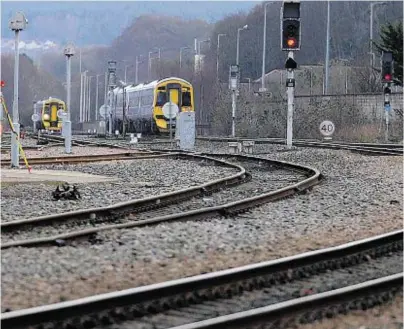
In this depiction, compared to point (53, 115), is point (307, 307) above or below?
below

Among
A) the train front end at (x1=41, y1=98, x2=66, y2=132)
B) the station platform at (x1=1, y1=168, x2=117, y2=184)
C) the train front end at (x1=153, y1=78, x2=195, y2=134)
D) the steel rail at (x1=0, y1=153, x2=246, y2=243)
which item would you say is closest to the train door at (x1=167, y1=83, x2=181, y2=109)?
the train front end at (x1=153, y1=78, x2=195, y2=134)

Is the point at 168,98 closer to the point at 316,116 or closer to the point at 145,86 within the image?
the point at 145,86

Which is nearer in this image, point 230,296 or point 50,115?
point 230,296

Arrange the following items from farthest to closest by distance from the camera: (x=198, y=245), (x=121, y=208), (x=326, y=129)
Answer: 1. (x=326, y=129)
2. (x=121, y=208)
3. (x=198, y=245)

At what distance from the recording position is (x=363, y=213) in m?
10.7

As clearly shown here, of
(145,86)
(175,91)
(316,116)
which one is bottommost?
(316,116)

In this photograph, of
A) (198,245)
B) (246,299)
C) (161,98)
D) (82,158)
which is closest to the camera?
(246,299)

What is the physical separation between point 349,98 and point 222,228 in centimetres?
4192

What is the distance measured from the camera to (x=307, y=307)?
17.8 ft

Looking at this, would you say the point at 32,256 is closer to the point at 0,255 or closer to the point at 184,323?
the point at 0,255

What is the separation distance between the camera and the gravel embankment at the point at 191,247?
632 cm

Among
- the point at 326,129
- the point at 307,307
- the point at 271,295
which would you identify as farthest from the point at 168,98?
the point at 307,307

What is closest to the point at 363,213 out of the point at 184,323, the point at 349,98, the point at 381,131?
the point at 184,323

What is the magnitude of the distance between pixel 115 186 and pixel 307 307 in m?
8.69
